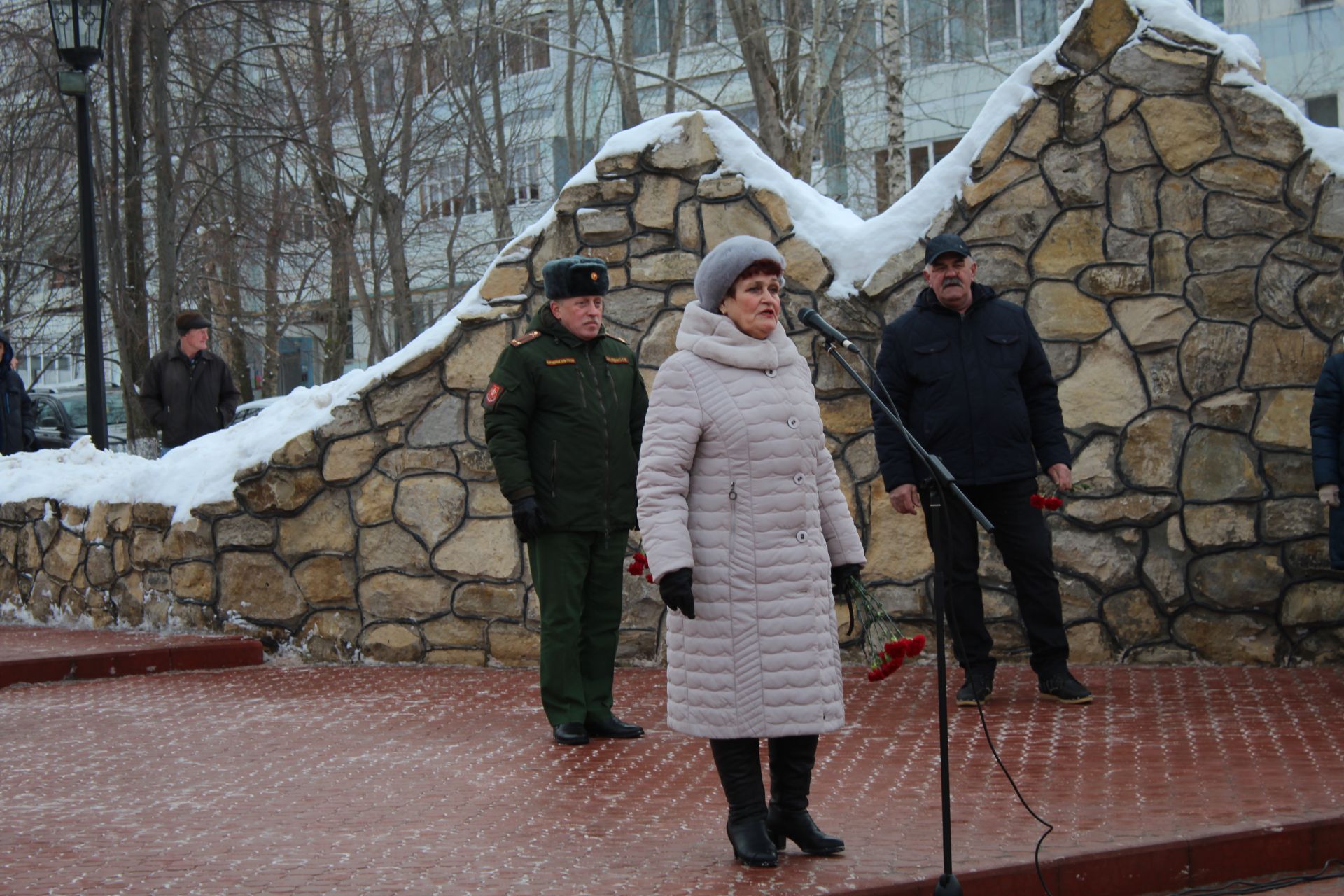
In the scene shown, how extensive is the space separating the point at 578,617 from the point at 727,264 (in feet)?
7.74

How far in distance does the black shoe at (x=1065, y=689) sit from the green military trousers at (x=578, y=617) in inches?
71.4

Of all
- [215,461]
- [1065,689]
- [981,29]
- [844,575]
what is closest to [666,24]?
[981,29]

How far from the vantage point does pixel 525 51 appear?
1080 inches

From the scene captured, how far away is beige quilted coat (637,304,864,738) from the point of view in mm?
4137

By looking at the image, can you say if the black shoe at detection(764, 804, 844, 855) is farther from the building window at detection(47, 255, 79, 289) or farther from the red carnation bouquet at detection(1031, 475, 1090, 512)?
the building window at detection(47, 255, 79, 289)

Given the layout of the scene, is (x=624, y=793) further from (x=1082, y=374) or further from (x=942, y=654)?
(x=1082, y=374)

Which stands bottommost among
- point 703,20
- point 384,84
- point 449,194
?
point 449,194

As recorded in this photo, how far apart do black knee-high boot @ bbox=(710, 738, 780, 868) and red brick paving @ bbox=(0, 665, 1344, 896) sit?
0.31 feet

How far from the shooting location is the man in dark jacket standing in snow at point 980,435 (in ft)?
20.7

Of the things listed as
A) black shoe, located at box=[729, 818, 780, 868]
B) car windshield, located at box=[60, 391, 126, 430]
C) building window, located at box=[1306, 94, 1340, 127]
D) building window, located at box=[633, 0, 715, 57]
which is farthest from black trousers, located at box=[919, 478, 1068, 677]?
car windshield, located at box=[60, 391, 126, 430]

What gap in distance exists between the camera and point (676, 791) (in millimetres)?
5148

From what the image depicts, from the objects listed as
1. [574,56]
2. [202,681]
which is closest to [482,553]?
[202,681]

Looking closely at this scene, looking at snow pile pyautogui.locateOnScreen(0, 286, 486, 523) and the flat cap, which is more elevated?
the flat cap

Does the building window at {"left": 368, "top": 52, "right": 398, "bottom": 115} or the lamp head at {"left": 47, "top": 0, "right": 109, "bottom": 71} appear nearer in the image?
the lamp head at {"left": 47, "top": 0, "right": 109, "bottom": 71}
